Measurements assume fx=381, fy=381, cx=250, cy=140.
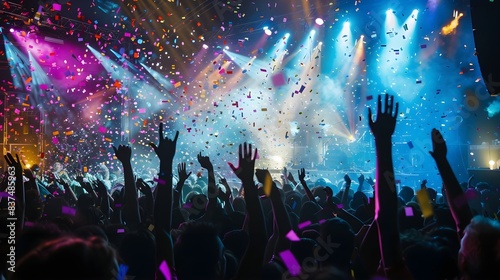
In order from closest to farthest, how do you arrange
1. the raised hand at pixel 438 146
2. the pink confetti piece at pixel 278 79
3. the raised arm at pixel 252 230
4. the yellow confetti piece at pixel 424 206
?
1. the raised arm at pixel 252 230
2. the raised hand at pixel 438 146
3. the yellow confetti piece at pixel 424 206
4. the pink confetti piece at pixel 278 79

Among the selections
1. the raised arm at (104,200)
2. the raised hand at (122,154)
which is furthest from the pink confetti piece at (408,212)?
the raised arm at (104,200)

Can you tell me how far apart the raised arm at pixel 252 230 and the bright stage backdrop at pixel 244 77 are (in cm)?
1016

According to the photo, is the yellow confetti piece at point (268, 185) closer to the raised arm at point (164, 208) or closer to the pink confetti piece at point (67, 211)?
the raised arm at point (164, 208)

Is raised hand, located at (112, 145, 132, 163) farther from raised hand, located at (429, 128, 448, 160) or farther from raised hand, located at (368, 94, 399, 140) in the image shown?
raised hand, located at (429, 128, 448, 160)

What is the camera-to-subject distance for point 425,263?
1.72 m

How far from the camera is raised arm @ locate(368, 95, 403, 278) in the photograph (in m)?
1.83

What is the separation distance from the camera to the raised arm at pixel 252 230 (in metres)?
2.02

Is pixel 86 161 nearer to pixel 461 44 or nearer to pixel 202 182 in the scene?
pixel 202 182

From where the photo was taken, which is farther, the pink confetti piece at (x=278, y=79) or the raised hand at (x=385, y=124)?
the pink confetti piece at (x=278, y=79)

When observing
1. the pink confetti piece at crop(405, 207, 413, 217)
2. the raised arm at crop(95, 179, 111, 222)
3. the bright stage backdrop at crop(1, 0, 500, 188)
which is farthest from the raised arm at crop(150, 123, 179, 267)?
the bright stage backdrop at crop(1, 0, 500, 188)

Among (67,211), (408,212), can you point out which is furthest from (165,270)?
(67,211)

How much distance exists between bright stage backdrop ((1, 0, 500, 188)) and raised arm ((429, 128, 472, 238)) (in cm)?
1033

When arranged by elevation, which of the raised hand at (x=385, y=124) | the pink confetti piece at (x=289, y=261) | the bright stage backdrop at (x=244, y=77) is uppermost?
the bright stage backdrop at (x=244, y=77)

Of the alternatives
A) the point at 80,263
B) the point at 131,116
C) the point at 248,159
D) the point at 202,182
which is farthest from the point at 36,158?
the point at 80,263
